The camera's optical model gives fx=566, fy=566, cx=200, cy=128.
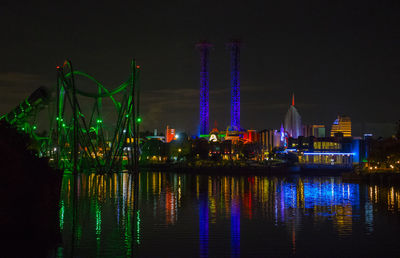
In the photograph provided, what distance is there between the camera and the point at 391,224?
78.9 feet

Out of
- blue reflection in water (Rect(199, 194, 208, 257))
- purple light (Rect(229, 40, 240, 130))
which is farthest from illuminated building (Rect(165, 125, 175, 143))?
blue reflection in water (Rect(199, 194, 208, 257))

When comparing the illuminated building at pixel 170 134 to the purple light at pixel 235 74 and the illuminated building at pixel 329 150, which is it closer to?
the illuminated building at pixel 329 150

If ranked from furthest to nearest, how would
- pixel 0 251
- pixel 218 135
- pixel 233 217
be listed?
pixel 218 135 < pixel 233 217 < pixel 0 251

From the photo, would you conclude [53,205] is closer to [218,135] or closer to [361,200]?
[361,200]

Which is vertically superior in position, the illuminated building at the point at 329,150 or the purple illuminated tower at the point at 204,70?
the purple illuminated tower at the point at 204,70

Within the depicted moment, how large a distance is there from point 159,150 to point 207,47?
87.1ft

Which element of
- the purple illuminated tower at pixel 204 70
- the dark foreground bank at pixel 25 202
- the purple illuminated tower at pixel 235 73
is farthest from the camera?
the purple illuminated tower at pixel 204 70

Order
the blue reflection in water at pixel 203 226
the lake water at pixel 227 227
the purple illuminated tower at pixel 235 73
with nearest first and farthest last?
the lake water at pixel 227 227 → the blue reflection in water at pixel 203 226 → the purple illuminated tower at pixel 235 73

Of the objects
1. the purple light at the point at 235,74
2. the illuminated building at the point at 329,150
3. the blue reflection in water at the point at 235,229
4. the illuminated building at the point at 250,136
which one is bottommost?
the blue reflection in water at the point at 235,229

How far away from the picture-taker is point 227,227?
75.6 ft

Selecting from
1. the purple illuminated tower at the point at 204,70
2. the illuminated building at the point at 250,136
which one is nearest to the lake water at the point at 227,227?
the purple illuminated tower at the point at 204,70

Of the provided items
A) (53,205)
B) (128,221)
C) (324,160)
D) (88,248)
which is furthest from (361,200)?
(324,160)

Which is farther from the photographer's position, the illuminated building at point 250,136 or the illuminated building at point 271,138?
the illuminated building at point 271,138

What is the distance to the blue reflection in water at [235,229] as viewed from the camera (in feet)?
60.4
